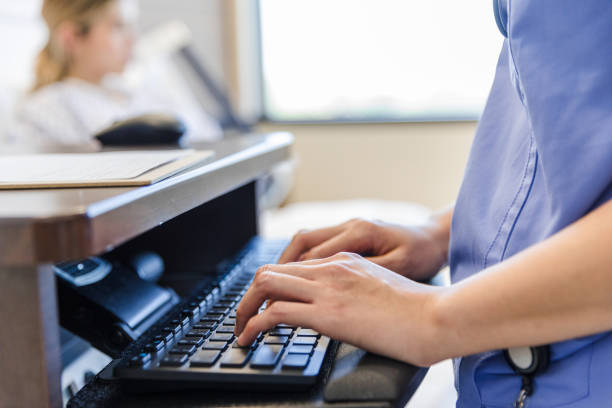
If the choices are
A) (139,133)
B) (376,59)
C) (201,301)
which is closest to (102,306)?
(201,301)

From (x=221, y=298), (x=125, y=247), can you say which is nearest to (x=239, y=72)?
(x=125, y=247)

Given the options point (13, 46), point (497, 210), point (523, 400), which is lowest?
point (523, 400)

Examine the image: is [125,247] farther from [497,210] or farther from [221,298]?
[497,210]

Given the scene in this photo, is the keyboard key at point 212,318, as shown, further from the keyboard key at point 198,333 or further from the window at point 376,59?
the window at point 376,59

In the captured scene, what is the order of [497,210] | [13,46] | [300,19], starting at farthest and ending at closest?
1. [300,19]
2. [13,46]
3. [497,210]

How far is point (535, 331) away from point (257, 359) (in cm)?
17

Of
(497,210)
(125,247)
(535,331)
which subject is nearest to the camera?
(535,331)

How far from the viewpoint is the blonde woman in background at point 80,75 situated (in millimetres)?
1624

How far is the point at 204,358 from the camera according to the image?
0.39 meters

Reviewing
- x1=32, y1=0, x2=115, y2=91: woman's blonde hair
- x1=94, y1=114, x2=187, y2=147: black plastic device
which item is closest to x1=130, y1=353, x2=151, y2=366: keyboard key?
x1=94, y1=114, x2=187, y2=147: black plastic device

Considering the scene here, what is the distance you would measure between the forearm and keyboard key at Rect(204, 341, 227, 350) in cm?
14

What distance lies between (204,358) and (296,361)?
6 cm

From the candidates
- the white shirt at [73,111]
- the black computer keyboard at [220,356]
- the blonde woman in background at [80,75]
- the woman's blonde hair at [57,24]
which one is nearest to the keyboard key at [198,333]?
the black computer keyboard at [220,356]

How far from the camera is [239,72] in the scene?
270 cm
